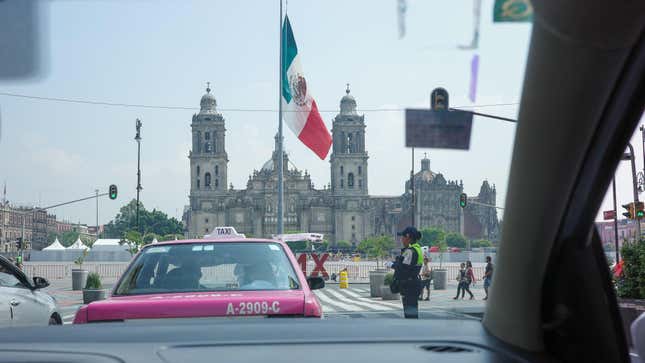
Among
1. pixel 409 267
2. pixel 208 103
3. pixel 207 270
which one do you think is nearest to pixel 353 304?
pixel 409 267

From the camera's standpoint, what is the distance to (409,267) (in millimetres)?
8602

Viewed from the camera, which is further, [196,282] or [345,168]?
[196,282]

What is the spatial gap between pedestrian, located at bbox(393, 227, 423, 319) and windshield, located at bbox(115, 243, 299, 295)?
252 centimetres

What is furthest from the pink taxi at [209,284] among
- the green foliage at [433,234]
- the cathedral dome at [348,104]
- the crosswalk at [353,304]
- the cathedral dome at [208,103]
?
the crosswalk at [353,304]

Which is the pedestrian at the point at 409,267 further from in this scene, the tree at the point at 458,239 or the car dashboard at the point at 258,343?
the car dashboard at the point at 258,343

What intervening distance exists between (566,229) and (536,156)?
0.30 meters

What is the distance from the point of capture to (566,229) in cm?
227

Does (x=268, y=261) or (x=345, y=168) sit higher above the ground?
(x=345, y=168)

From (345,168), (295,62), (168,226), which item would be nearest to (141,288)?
(345,168)

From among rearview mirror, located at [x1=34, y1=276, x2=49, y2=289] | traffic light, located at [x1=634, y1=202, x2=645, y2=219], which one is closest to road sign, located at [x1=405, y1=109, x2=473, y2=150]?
traffic light, located at [x1=634, y1=202, x2=645, y2=219]

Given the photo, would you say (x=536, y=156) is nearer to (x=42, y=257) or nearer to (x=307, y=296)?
(x=307, y=296)

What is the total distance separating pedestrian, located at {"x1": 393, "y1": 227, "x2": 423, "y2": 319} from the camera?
800 centimetres

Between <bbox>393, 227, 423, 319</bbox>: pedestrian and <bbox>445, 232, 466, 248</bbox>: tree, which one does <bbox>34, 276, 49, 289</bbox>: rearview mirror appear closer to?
Answer: <bbox>393, 227, 423, 319</bbox>: pedestrian

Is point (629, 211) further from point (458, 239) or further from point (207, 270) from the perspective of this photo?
point (207, 270)
